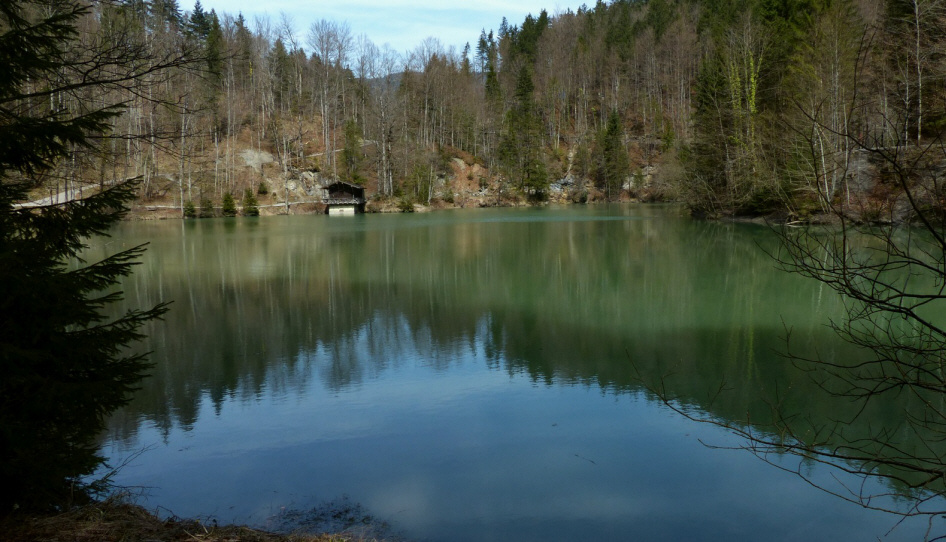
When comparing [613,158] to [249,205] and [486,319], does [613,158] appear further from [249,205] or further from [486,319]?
[486,319]

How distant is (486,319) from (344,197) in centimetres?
4147

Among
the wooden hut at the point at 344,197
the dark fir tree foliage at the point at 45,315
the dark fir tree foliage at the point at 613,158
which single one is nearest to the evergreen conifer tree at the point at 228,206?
the wooden hut at the point at 344,197

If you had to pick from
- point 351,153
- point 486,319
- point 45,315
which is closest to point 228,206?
point 351,153

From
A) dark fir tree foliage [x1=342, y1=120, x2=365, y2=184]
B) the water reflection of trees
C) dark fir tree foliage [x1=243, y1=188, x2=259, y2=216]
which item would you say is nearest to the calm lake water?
the water reflection of trees

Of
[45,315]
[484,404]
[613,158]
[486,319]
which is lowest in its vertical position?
[484,404]

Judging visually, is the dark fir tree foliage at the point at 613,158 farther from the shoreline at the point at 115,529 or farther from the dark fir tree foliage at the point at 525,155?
the shoreline at the point at 115,529

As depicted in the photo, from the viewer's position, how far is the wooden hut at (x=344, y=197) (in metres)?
51.4

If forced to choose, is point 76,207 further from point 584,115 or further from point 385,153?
point 584,115

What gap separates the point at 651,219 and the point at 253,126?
125 ft

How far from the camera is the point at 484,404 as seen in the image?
793 centimetres

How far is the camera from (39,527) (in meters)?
3.72

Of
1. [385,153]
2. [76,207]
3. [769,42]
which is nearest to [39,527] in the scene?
[76,207]

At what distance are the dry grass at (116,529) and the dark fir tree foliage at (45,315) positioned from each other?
0.25 m

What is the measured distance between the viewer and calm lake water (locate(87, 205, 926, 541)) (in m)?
5.36
